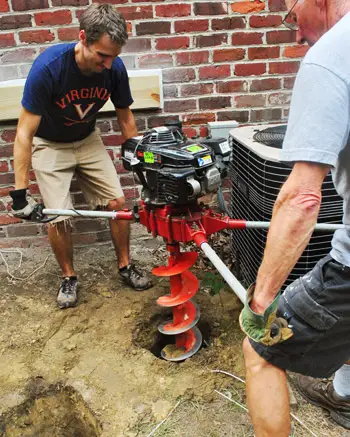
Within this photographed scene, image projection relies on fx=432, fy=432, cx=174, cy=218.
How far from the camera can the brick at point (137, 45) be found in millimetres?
3188

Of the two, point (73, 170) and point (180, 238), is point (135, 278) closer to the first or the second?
point (73, 170)

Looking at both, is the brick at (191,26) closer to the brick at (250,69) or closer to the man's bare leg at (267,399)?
the brick at (250,69)

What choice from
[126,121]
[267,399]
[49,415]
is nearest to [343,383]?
[267,399]

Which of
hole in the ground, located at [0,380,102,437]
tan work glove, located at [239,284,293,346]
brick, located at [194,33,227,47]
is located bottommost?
hole in the ground, located at [0,380,102,437]

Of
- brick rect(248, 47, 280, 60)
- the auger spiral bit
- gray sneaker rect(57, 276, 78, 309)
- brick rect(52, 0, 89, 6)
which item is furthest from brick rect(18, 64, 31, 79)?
the auger spiral bit

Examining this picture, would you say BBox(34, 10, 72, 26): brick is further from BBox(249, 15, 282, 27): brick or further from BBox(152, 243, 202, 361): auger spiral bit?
BBox(152, 243, 202, 361): auger spiral bit

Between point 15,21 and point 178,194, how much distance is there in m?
1.95

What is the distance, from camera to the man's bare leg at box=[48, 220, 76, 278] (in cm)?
307

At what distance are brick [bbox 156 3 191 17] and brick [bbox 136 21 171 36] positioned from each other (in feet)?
0.20

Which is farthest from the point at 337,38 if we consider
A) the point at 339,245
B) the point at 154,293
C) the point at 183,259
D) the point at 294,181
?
the point at 154,293

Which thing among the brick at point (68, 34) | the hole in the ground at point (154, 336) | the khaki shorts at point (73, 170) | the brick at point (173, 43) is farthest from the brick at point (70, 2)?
the hole in the ground at point (154, 336)

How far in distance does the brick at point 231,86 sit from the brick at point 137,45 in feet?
2.03

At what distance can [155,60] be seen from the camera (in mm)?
3262

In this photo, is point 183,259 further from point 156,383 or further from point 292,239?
point 292,239
